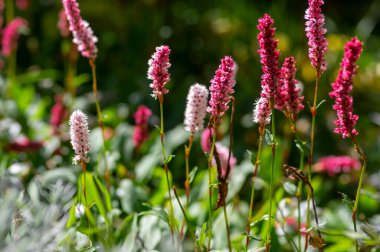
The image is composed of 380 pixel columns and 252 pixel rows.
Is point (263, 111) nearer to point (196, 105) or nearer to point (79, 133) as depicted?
point (196, 105)

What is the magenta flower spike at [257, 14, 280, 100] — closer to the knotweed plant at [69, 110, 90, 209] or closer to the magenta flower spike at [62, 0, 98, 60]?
the knotweed plant at [69, 110, 90, 209]

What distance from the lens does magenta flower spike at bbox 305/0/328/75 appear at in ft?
4.73

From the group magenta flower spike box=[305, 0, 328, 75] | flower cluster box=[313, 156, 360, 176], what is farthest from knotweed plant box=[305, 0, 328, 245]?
flower cluster box=[313, 156, 360, 176]

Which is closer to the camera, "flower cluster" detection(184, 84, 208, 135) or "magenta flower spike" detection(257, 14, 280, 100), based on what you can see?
"magenta flower spike" detection(257, 14, 280, 100)

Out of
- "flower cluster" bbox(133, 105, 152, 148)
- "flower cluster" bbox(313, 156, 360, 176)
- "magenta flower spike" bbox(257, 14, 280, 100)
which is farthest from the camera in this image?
"flower cluster" bbox(313, 156, 360, 176)

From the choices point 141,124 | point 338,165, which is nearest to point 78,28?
point 141,124

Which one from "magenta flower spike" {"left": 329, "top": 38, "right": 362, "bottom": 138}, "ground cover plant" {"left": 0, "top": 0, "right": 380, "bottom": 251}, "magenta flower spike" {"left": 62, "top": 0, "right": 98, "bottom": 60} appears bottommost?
"ground cover plant" {"left": 0, "top": 0, "right": 380, "bottom": 251}

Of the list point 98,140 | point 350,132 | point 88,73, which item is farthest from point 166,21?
point 350,132

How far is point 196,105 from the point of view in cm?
165

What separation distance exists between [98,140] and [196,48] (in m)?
2.00

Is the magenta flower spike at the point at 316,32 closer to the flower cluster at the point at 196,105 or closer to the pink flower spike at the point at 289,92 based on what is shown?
the pink flower spike at the point at 289,92

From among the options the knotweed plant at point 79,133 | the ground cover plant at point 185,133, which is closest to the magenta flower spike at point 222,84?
the ground cover plant at point 185,133

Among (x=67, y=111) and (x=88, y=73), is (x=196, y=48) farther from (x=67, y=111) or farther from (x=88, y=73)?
(x=67, y=111)

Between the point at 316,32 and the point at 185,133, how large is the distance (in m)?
1.57
